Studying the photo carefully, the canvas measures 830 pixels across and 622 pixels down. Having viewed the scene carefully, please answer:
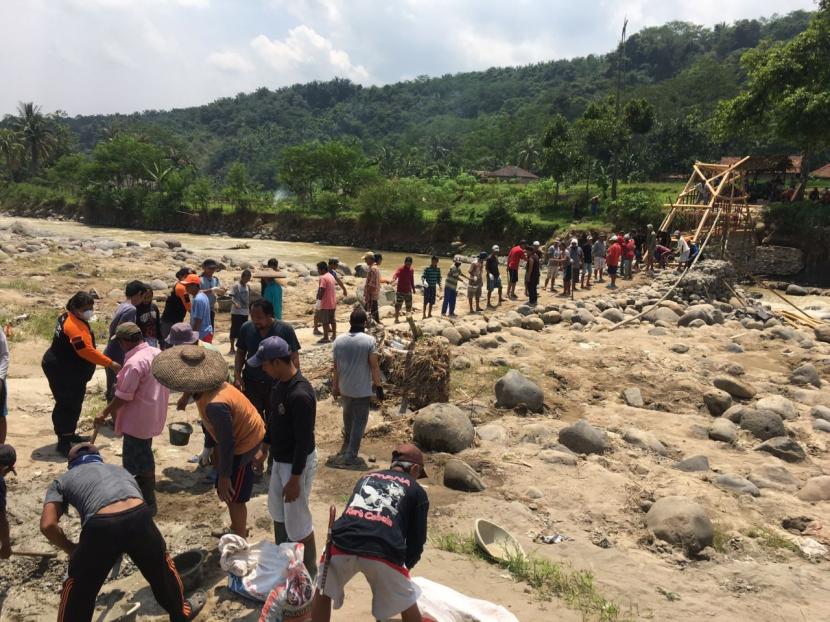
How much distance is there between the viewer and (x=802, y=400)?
9641 millimetres

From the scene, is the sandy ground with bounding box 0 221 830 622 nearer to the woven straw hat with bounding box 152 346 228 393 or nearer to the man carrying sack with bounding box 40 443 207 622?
the man carrying sack with bounding box 40 443 207 622

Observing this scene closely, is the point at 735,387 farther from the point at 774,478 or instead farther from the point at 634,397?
the point at 774,478

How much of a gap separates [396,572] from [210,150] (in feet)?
423

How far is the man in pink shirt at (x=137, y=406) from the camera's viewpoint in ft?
15.0

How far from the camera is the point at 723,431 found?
7.84 m

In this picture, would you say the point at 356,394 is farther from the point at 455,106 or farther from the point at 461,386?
the point at 455,106

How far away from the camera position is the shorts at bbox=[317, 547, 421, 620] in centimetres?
298

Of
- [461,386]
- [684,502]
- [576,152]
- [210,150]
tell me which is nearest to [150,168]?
[576,152]

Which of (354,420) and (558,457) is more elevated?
(354,420)

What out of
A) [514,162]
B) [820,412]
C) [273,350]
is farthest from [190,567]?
[514,162]

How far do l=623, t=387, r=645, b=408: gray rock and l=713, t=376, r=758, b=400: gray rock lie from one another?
1324 millimetres

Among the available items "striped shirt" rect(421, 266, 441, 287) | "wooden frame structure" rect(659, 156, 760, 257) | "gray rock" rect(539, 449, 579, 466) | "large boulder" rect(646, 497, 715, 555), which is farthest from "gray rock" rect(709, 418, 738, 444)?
"wooden frame structure" rect(659, 156, 760, 257)

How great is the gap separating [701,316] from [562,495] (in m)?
9.95

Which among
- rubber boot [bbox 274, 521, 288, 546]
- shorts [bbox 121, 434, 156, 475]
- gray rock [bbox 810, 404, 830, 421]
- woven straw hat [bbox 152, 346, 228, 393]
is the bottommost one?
gray rock [bbox 810, 404, 830, 421]
